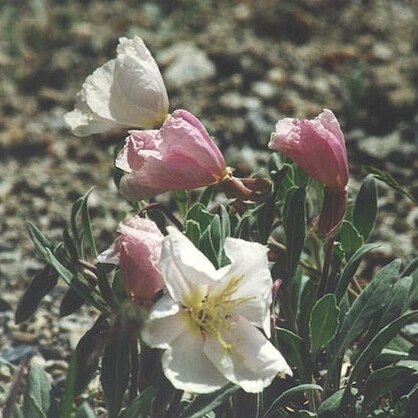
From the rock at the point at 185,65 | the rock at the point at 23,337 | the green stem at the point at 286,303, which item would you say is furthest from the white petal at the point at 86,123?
the rock at the point at 185,65

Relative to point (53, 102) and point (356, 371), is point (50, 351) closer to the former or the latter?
point (356, 371)

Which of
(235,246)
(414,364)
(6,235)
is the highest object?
(235,246)

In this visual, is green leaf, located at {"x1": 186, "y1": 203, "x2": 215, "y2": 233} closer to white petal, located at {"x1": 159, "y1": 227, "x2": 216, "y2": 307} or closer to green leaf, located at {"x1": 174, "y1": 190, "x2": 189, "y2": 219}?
green leaf, located at {"x1": 174, "y1": 190, "x2": 189, "y2": 219}

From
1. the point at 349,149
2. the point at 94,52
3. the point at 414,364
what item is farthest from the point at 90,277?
the point at 94,52

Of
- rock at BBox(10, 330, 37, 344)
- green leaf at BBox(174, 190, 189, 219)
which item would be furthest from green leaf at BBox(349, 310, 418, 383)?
rock at BBox(10, 330, 37, 344)

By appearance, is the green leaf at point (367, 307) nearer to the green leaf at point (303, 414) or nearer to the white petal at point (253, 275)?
the green leaf at point (303, 414)

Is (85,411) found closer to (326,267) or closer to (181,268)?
(181,268)
